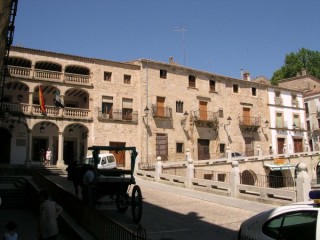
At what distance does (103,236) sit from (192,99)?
3041 centimetres

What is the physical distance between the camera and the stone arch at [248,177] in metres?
35.5

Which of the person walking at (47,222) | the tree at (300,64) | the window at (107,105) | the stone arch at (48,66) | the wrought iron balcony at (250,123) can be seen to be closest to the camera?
the person walking at (47,222)

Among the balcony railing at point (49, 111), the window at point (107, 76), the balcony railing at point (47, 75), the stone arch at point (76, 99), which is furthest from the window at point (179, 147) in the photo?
the balcony railing at point (47, 75)

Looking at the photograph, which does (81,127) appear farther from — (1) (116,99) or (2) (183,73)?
(2) (183,73)

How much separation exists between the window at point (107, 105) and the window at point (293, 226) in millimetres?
27393

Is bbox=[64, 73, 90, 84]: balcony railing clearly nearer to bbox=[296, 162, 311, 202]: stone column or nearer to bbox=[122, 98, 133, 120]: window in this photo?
bbox=[122, 98, 133, 120]: window

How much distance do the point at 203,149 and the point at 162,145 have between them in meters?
5.33

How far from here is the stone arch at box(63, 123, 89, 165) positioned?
32469mm

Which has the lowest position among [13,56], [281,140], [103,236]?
[103,236]

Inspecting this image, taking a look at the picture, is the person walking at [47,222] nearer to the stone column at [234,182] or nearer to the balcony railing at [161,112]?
the stone column at [234,182]

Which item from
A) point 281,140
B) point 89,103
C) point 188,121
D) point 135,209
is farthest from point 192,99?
point 135,209

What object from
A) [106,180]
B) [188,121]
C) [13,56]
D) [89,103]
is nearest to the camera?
[106,180]

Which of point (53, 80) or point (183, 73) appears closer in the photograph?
point (53, 80)

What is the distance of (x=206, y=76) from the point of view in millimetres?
38812
